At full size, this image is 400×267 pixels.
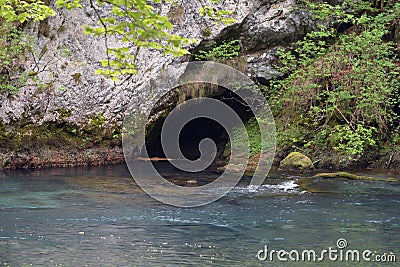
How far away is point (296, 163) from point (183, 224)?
23.1 feet

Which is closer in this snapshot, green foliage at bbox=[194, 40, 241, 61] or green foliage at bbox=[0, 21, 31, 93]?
green foliage at bbox=[0, 21, 31, 93]

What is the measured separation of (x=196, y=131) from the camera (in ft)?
70.7

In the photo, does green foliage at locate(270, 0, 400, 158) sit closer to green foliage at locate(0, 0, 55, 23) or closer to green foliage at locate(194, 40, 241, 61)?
green foliage at locate(194, 40, 241, 61)

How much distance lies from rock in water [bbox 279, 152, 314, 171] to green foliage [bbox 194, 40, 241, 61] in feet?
A: 13.5

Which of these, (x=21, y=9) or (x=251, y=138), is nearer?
(x=21, y=9)

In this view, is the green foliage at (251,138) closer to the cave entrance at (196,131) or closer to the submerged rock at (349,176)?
the cave entrance at (196,131)

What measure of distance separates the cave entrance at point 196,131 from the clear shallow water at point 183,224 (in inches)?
204

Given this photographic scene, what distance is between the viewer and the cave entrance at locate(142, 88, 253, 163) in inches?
703

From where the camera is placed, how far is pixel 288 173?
14.8 meters

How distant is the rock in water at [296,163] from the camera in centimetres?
1500

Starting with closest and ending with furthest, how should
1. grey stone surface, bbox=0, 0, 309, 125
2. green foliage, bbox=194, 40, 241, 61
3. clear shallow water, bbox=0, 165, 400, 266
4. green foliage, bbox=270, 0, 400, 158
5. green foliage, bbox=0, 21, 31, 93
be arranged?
1. clear shallow water, bbox=0, 165, 400, 266
2. green foliage, bbox=270, 0, 400, 158
3. green foliage, bbox=0, 21, 31, 93
4. grey stone surface, bbox=0, 0, 309, 125
5. green foliage, bbox=194, 40, 241, 61

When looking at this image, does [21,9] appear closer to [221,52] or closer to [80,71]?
[80,71]

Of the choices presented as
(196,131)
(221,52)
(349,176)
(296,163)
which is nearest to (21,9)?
(349,176)

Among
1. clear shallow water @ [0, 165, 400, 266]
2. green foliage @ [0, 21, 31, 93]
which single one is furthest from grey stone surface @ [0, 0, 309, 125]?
clear shallow water @ [0, 165, 400, 266]
